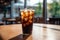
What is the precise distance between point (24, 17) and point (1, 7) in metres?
6.41

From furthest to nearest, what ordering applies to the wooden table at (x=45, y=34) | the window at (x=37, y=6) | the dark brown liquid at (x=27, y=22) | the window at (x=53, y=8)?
1. the window at (x=37, y=6)
2. the window at (x=53, y=8)
3. the dark brown liquid at (x=27, y=22)
4. the wooden table at (x=45, y=34)

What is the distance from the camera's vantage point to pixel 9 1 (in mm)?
7613

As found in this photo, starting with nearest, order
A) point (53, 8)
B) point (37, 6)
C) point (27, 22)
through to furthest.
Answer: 1. point (27, 22)
2. point (53, 8)
3. point (37, 6)

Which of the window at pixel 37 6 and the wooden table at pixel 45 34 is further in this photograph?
the window at pixel 37 6

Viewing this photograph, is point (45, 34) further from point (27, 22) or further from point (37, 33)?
point (27, 22)

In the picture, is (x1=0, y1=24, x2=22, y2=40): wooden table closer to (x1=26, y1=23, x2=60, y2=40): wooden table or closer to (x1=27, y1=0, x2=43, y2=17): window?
(x1=26, y1=23, x2=60, y2=40): wooden table

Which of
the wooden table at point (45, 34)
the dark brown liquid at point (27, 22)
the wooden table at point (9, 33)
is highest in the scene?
the dark brown liquid at point (27, 22)

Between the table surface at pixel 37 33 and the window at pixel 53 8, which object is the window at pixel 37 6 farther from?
the table surface at pixel 37 33

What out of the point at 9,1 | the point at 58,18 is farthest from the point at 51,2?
the point at 9,1

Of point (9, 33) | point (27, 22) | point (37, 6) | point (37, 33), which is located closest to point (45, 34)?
point (37, 33)

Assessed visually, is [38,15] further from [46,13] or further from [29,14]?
[29,14]

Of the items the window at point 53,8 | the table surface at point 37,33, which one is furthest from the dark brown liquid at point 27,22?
the window at point 53,8

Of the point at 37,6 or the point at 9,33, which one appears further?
the point at 37,6

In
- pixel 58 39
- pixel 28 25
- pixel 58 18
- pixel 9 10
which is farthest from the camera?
pixel 9 10
